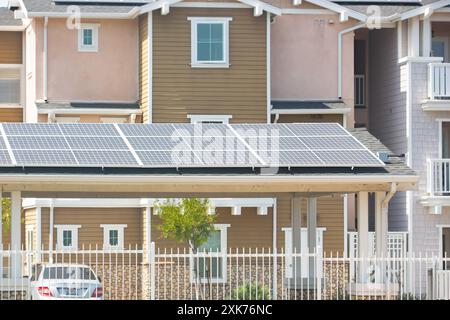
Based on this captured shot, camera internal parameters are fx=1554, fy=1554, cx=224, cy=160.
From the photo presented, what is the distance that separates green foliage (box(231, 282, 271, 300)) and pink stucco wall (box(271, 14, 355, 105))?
54.8ft

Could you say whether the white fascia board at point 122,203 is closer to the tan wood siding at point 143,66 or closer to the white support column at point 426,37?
the tan wood siding at point 143,66

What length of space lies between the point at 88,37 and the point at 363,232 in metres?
18.8

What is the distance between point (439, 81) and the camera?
162ft

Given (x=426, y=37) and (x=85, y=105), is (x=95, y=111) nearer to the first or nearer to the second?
(x=85, y=105)

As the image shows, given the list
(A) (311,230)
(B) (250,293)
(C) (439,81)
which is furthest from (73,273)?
(C) (439,81)

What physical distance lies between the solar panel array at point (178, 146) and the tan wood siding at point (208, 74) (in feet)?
39.8

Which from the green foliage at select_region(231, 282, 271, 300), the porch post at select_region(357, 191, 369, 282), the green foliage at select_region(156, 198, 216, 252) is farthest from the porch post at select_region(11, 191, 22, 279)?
the green foliage at select_region(156, 198, 216, 252)

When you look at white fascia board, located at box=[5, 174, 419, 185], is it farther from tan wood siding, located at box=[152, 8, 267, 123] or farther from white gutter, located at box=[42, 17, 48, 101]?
white gutter, located at box=[42, 17, 48, 101]

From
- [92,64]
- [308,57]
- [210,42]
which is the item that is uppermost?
[210,42]

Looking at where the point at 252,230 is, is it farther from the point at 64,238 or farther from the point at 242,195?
the point at 242,195

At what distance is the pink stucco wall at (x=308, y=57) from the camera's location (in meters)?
52.0

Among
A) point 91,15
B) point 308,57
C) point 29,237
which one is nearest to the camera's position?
point 91,15

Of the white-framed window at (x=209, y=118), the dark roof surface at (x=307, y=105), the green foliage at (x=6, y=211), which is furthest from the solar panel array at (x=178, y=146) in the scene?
the green foliage at (x=6, y=211)
